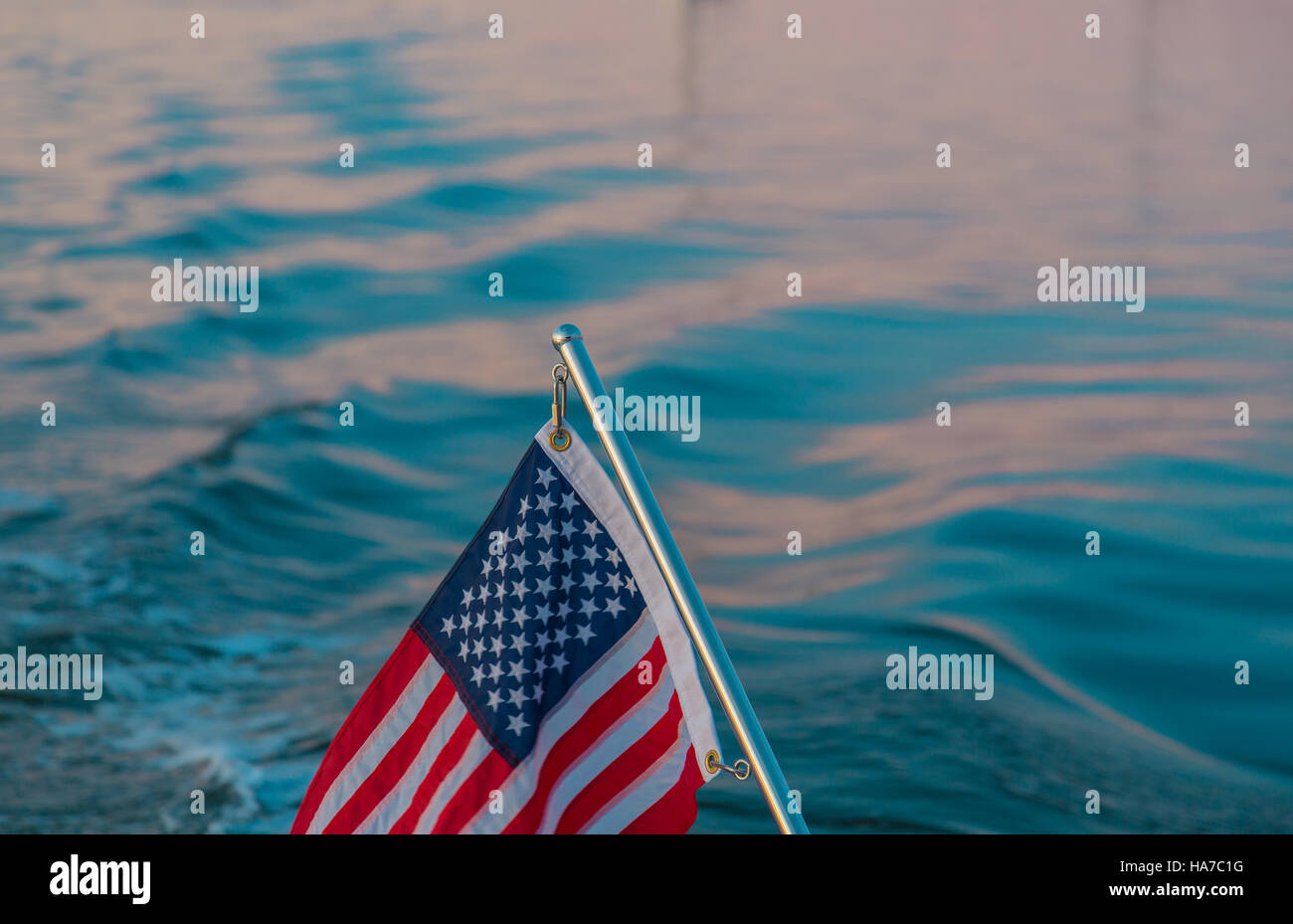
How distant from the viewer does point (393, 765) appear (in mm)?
3938

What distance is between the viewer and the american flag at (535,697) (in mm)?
3895

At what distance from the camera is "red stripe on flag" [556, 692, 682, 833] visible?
12.8 feet

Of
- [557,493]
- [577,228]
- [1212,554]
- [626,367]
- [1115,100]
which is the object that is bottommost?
[1212,554]

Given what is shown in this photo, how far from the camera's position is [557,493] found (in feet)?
13.0

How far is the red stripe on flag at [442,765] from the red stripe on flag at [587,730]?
8.7 inches

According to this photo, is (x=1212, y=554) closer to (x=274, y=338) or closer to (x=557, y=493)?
(x=557, y=493)

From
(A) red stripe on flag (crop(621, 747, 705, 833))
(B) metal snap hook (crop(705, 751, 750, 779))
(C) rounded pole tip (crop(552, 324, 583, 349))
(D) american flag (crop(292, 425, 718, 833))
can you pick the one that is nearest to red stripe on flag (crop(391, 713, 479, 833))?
(D) american flag (crop(292, 425, 718, 833))

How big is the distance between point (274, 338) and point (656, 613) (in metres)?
13.5

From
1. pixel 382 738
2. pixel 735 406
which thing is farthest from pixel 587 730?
pixel 735 406

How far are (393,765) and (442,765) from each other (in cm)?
14

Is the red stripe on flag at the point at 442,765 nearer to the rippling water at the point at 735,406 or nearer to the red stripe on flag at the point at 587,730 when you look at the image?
the red stripe on flag at the point at 587,730

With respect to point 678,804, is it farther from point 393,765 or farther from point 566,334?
point 566,334

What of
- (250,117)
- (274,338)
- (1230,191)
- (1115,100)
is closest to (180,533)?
(274,338)

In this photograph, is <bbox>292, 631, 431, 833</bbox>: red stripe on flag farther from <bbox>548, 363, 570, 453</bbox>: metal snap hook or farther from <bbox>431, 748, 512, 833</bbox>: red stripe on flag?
<bbox>548, 363, 570, 453</bbox>: metal snap hook
